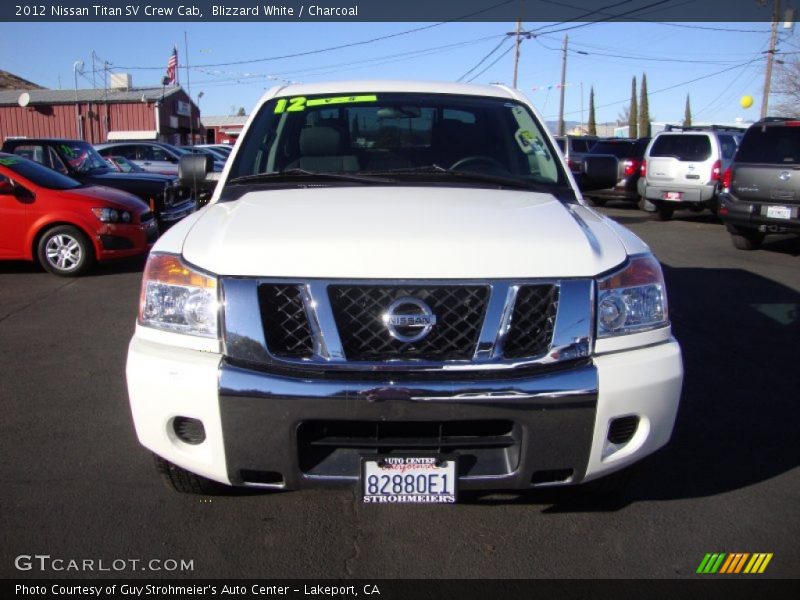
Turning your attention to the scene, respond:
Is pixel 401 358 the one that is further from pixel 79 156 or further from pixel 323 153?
pixel 79 156

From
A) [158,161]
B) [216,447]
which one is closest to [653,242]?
[216,447]

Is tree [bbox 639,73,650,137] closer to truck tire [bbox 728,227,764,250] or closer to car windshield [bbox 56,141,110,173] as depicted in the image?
truck tire [bbox 728,227,764,250]

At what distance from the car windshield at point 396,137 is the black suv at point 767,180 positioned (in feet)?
24.6

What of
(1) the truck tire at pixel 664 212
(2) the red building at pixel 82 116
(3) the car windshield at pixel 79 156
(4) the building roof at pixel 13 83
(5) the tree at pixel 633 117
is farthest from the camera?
(5) the tree at pixel 633 117

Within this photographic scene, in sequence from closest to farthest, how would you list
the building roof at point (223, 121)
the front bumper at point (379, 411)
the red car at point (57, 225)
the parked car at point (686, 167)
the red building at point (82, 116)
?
the front bumper at point (379, 411) → the red car at point (57, 225) → the parked car at point (686, 167) → the red building at point (82, 116) → the building roof at point (223, 121)

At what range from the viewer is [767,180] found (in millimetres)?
10453

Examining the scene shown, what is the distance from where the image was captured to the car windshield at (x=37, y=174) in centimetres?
898

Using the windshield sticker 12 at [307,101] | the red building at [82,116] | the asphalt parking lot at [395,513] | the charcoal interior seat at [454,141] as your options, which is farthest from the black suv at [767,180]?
the red building at [82,116]

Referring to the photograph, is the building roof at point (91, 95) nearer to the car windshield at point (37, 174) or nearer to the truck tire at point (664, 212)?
the truck tire at point (664, 212)

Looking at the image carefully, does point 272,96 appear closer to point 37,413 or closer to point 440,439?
point 37,413

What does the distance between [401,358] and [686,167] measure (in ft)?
46.2

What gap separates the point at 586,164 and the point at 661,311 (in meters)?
1.81

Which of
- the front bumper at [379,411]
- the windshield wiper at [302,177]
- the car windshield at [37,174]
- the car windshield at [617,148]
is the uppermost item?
the car windshield at [617,148]
